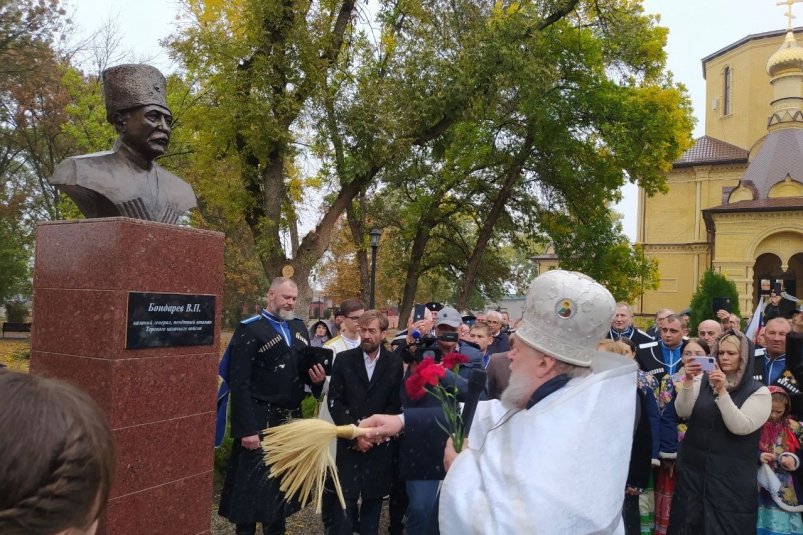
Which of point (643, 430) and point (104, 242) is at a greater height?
point (104, 242)

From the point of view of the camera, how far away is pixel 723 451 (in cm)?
469

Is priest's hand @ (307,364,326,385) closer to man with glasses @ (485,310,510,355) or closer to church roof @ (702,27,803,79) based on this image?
man with glasses @ (485,310,510,355)

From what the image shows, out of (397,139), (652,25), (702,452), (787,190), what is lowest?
(702,452)

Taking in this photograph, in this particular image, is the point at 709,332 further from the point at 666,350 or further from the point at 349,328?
the point at 349,328

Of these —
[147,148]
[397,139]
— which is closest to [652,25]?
[397,139]

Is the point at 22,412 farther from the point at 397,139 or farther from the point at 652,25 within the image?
the point at 652,25

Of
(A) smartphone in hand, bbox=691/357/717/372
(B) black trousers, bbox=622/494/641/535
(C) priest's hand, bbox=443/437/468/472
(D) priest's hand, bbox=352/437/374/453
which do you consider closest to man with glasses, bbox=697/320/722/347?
(B) black trousers, bbox=622/494/641/535

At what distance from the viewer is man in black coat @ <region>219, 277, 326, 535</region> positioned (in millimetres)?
4980

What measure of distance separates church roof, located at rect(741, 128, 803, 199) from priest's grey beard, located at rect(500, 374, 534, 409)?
38701 millimetres

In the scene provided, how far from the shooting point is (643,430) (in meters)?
4.95

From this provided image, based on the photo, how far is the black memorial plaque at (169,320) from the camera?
152 inches

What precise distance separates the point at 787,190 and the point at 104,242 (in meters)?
38.8

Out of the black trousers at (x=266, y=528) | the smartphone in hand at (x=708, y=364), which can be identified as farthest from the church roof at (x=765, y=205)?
the black trousers at (x=266, y=528)

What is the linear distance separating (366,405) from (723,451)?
2.82 metres
